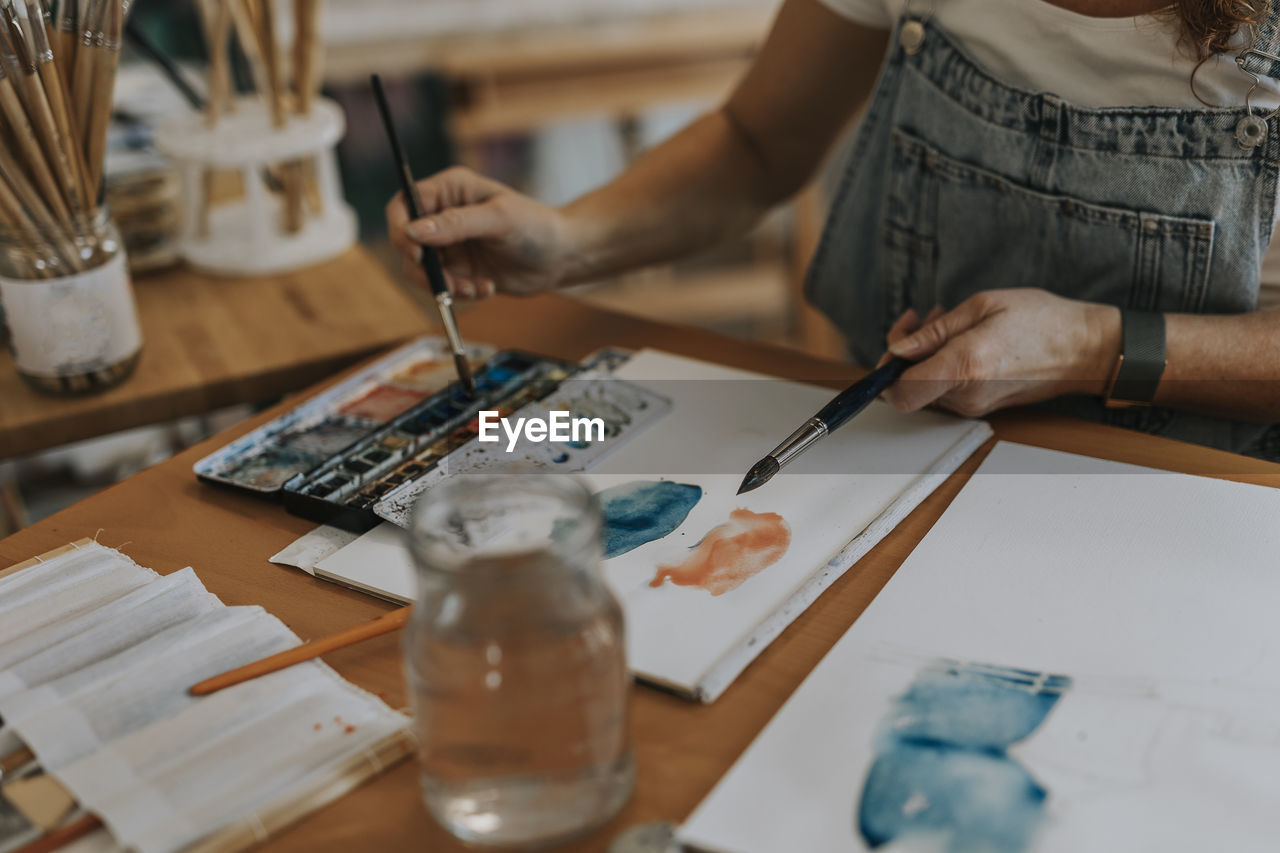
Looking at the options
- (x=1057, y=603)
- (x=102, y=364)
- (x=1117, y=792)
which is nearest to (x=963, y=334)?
(x=1057, y=603)

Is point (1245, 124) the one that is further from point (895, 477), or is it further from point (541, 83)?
point (541, 83)

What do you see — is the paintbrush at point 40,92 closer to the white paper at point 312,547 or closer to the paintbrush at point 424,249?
the paintbrush at point 424,249

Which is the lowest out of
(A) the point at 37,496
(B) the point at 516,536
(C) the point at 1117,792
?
(A) the point at 37,496

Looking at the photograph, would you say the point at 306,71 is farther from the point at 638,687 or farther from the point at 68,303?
the point at 638,687

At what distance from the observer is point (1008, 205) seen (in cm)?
92

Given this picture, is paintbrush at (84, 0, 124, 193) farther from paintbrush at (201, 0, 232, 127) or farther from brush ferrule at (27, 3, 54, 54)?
paintbrush at (201, 0, 232, 127)

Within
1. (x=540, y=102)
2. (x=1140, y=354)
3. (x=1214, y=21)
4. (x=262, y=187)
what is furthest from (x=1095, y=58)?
(x=540, y=102)

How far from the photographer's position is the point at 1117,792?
48 centimetres

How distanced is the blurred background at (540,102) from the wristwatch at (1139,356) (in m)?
1.37

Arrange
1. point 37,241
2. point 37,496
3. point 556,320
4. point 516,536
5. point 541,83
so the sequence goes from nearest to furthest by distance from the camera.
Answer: point 516,536 < point 37,241 < point 556,320 < point 37,496 < point 541,83

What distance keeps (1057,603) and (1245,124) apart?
0.42 m

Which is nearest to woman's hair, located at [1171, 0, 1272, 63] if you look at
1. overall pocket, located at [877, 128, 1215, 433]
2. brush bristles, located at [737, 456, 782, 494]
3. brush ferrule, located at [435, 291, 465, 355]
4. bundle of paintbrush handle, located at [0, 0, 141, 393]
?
overall pocket, located at [877, 128, 1215, 433]

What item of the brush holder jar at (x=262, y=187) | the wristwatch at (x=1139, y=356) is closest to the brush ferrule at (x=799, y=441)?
the wristwatch at (x=1139, y=356)

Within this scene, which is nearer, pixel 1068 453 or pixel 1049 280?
pixel 1068 453
